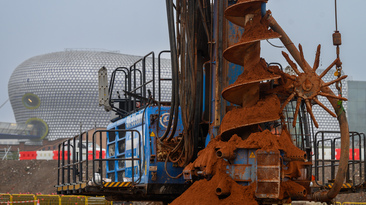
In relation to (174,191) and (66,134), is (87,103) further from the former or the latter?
(174,191)

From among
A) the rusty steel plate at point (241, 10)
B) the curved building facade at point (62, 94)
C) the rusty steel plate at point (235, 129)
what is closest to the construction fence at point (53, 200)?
the rusty steel plate at point (235, 129)

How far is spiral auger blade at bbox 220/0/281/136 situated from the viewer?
→ 27.0 ft

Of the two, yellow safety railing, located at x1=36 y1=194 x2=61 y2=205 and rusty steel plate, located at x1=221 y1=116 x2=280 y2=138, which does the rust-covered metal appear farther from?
yellow safety railing, located at x1=36 y1=194 x2=61 y2=205

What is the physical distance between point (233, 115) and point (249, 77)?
0.65 m

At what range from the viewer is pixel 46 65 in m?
133

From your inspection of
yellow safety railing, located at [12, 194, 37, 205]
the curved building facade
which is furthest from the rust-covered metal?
the curved building facade

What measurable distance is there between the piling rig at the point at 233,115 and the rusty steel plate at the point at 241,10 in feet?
0.05

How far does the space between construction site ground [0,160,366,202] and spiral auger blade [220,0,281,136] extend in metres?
34.9

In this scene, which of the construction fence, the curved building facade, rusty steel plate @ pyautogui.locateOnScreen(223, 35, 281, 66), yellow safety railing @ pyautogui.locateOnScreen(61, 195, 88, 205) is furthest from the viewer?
the curved building facade

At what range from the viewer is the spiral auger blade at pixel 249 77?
324 inches

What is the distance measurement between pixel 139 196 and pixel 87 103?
12278 cm

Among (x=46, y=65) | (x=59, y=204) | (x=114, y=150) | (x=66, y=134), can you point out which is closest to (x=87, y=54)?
(x=46, y=65)

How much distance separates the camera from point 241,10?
8.59 metres

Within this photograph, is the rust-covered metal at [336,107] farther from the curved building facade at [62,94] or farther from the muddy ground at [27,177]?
the curved building facade at [62,94]
